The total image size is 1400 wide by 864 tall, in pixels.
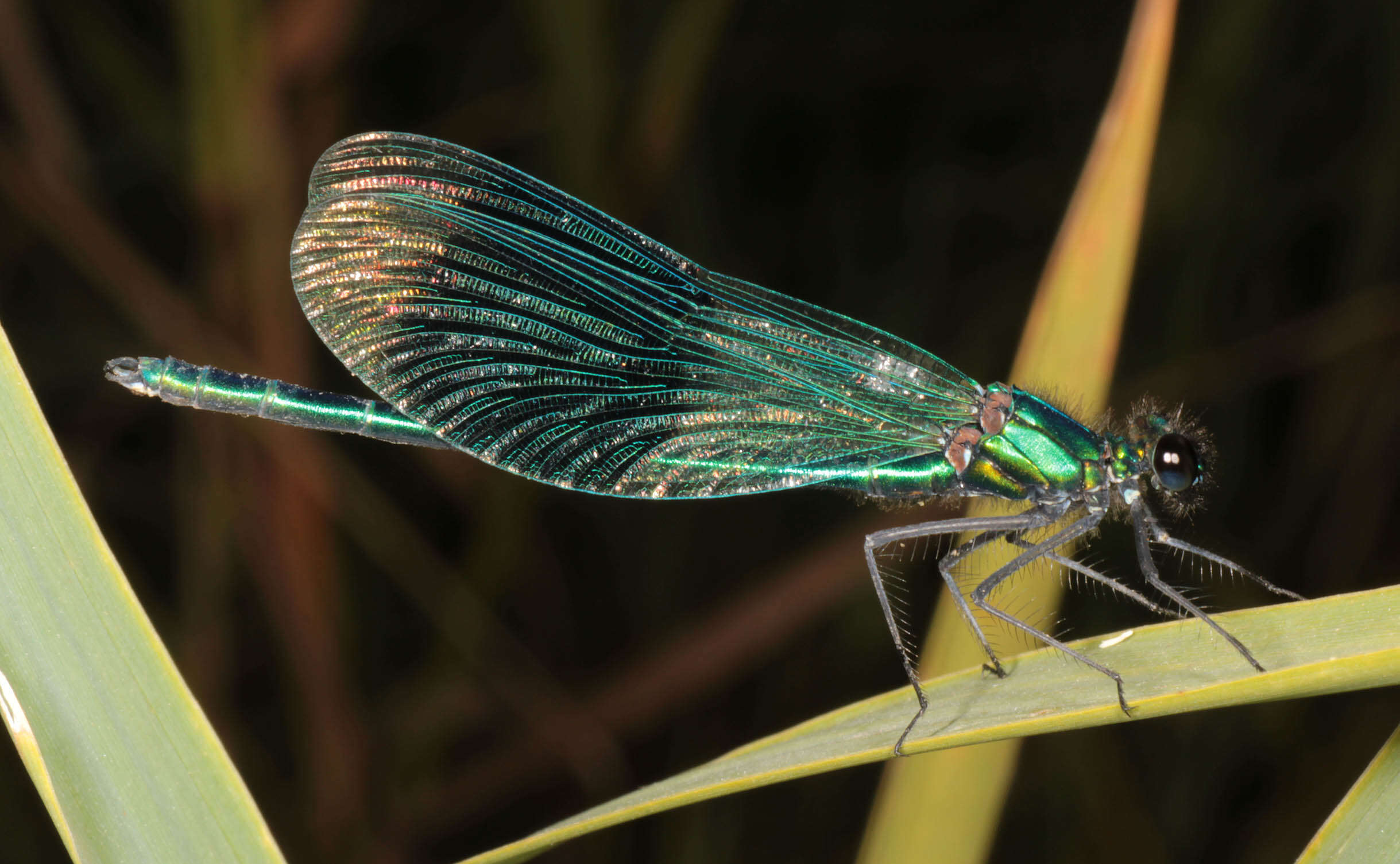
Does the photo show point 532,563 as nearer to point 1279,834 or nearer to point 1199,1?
point 1279,834

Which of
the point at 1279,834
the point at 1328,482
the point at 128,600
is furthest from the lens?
the point at 1328,482

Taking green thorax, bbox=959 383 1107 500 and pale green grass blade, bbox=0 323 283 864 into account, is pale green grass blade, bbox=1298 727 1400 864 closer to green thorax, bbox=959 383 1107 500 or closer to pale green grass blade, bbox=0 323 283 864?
green thorax, bbox=959 383 1107 500

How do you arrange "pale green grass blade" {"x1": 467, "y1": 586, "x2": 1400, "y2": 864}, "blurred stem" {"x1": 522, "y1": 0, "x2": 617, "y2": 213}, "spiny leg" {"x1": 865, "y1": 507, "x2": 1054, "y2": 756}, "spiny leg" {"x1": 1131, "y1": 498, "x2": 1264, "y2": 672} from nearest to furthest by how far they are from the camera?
"pale green grass blade" {"x1": 467, "y1": 586, "x2": 1400, "y2": 864} → "spiny leg" {"x1": 1131, "y1": 498, "x2": 1264, "y2": 672} → "spiny leg" {"x1": 865, "y1": 507, "x2": 1054, "y2": 756} → "blurred stem" {"x1": 522, "y1": 0, "x2": 617, "y2": 213}

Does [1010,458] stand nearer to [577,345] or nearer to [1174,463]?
[1174,463]

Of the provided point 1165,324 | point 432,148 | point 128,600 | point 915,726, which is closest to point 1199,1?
point 1165,324

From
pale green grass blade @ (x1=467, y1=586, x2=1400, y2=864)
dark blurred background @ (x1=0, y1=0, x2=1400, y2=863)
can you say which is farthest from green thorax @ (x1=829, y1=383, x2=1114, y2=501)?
dark blurred background @ (x1=0, y1=0, x2=1400, y2=863)

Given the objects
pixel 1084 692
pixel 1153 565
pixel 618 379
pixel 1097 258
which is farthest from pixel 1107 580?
pixel 618 379

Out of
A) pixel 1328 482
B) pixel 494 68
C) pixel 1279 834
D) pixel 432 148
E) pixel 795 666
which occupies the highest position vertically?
pixel 494 68
